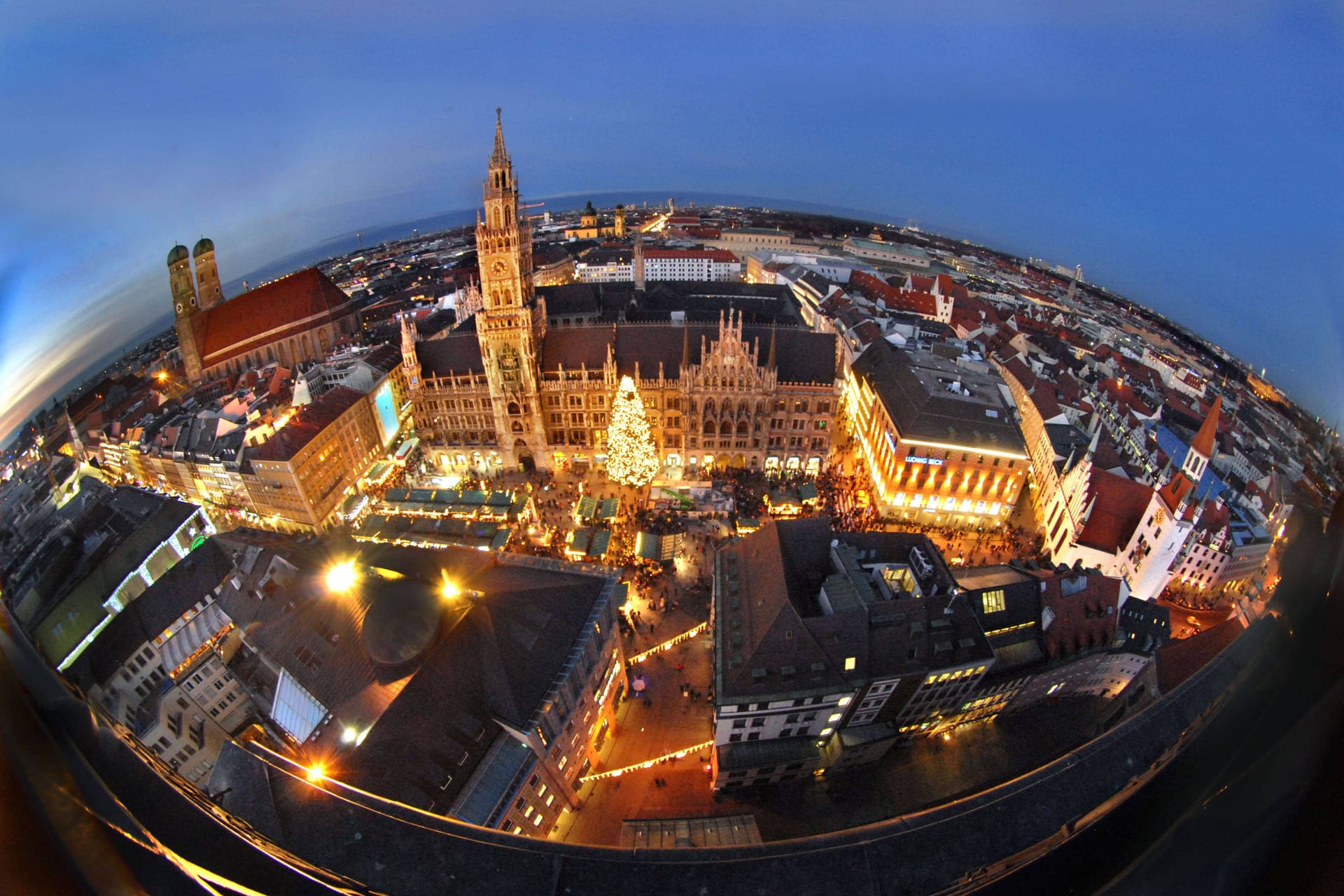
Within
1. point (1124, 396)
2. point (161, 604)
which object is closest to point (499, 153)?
point (161, 604)

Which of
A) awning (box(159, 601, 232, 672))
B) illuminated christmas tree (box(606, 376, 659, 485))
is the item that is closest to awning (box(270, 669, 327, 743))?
awning (box(159, 601, 232, 672))

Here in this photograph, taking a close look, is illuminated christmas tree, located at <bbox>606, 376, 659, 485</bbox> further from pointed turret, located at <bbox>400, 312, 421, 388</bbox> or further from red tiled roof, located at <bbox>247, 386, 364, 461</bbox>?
red tiled roof, located at <bbox>247, 386, 364, 461</bbox>

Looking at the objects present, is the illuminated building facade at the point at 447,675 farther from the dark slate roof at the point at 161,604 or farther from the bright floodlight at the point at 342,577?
the dark slate roof at the point at 161,604

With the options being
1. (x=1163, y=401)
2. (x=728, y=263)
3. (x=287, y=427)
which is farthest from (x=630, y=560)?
(x=728, y=263)

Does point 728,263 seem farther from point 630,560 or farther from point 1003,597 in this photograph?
point 1003,597

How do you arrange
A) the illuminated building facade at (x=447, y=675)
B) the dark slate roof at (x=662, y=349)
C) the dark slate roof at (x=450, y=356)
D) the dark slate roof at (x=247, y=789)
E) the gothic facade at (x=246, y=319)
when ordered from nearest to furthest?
the dark slate roof at (x=247, y=789) < the illuminated building facade at (x=447, y=675) < the dark slate roof at (x=662, y=349) < the dark slate roof at (x=450, y=356) < the gothic facade at (x=246, y=319)

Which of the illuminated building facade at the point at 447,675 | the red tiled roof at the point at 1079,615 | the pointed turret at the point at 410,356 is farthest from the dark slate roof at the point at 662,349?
the illuminated building facade at the point at 447,675

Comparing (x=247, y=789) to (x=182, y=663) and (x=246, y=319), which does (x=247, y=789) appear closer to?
(x=182, y=663)

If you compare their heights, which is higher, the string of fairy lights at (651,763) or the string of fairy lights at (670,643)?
the string of fairy lights at (670,643)
